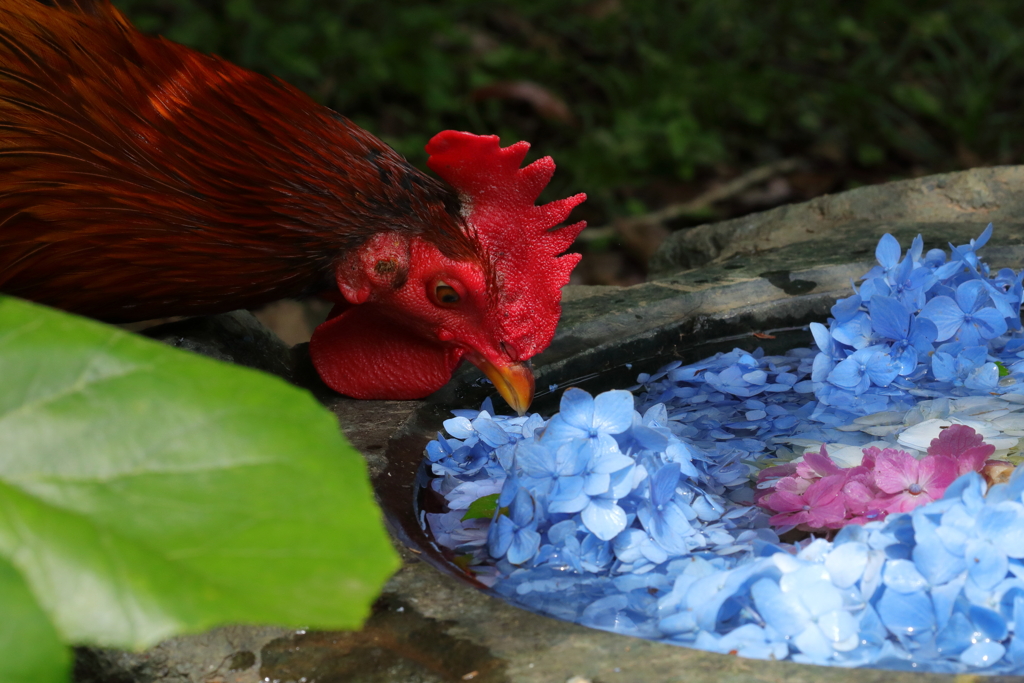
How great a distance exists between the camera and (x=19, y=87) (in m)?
1.64

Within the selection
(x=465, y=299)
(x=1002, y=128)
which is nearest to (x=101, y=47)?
(x=465, y=299)

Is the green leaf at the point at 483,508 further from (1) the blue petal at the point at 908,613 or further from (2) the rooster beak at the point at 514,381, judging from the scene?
(1) the blue petal at the point at 908,613

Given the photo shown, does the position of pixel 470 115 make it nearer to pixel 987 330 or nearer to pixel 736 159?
pixel 736 159

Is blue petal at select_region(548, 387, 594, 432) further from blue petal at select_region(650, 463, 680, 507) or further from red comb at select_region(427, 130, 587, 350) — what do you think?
red comb at select_region(427, 130, 587, 350)

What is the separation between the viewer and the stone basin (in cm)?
108

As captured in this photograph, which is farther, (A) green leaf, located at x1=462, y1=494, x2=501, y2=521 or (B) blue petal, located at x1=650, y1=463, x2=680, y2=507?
(A) green leaf, located at x1=462, y1=494, x2=501, y2=521

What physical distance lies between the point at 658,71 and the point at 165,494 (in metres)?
4.97

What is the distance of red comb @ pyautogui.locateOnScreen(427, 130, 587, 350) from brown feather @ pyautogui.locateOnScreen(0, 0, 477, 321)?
5 cm

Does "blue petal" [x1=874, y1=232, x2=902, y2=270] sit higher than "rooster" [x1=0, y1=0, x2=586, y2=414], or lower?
lower

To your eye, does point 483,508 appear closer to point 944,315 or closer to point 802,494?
point 802,494

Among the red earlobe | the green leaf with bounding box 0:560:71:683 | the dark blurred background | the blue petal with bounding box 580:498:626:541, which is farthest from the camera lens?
the dark blurred background

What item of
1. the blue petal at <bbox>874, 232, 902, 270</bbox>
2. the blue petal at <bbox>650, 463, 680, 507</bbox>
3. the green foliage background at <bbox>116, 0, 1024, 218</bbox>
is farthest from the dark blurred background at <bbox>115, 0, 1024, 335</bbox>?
the blue petal at <bbox>650, 463, 680, 507</bbox>

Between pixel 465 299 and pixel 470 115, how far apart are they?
128 inches

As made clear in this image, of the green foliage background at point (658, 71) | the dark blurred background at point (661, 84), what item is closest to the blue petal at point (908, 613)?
the dark blurred background at point (661, 84)
